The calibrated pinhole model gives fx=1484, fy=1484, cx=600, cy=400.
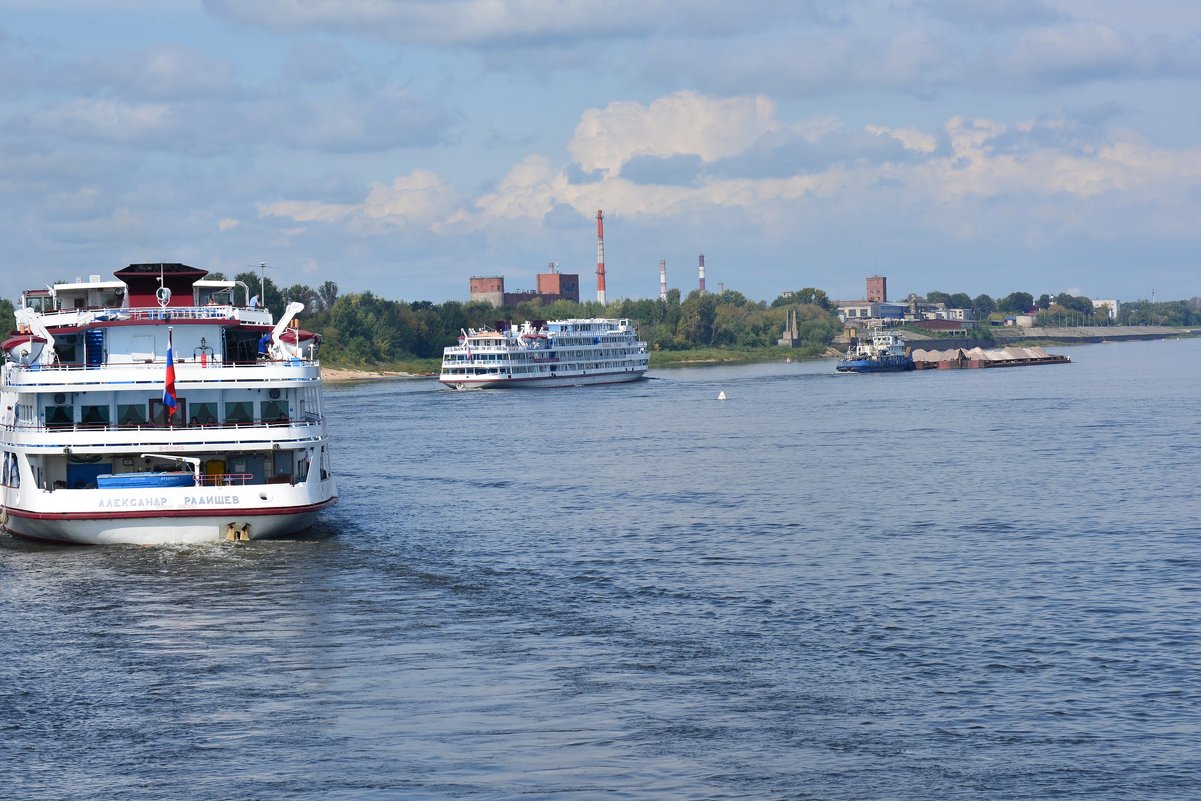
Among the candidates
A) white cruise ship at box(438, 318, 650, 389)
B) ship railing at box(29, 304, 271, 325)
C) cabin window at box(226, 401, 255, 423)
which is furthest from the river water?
white cruise ship at box(438, 318, 650, 389)

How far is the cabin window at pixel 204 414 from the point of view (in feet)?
161

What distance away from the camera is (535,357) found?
18675 centimetres

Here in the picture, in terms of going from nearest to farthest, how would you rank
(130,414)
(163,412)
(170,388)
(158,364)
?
1. (170,388)
2. (130,414)
3. (163,412)
4. (158,364)

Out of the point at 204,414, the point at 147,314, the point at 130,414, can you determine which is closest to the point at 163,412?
the point at 130,414

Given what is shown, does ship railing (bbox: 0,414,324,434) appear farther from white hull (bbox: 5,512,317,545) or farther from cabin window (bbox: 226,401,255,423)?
white hull (bbox: 5,512,317,545)

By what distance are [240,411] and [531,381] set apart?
446 feet

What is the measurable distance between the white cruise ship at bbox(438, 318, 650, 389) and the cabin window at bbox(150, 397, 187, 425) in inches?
5172

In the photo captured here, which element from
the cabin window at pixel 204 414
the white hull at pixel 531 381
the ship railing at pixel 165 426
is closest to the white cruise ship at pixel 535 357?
the white hull at pixel 531 381

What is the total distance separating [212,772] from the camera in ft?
84.2

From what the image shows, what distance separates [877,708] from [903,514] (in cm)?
2889

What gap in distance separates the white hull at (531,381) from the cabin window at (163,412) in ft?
431

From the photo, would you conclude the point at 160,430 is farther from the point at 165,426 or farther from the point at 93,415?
the point at 93,415

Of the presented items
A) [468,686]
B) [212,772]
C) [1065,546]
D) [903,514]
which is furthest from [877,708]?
[903,514]

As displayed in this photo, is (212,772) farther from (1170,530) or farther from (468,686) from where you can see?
(1170,530)
